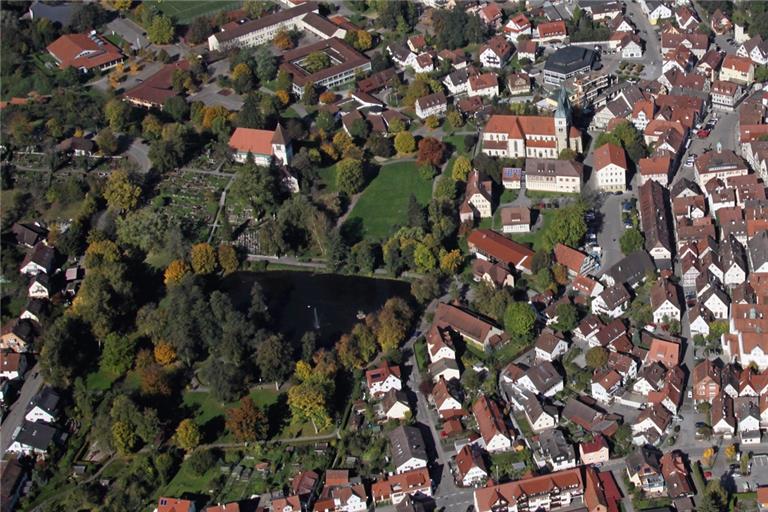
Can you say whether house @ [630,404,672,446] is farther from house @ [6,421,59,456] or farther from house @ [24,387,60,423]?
house @ [24,387,60,423]

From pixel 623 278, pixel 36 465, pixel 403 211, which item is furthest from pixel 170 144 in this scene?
pixel 623 278

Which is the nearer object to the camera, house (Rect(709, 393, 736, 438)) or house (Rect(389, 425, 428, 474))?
house (Rect(709, 393, 736, 438))

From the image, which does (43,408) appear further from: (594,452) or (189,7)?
(189,7)

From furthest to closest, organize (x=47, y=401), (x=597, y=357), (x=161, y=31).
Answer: (x=161, y=31) → (x=47, y=401) → (x=597, y=357)

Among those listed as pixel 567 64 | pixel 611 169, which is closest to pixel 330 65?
pixel 567 64

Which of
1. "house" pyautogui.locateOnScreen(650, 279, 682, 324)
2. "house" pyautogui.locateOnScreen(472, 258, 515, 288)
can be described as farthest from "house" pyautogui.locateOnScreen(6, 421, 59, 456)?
"house" pyautogui.locateOnScreen(650, 279, 682, 324)

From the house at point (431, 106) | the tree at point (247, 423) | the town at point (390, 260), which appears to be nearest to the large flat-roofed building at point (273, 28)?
the town at point (390, 260)
